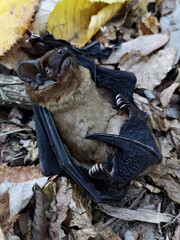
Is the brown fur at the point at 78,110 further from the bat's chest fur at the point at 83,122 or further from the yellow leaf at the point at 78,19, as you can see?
the yellow leaf at the point at 78,19

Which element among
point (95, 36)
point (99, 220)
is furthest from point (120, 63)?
point (99, 220)

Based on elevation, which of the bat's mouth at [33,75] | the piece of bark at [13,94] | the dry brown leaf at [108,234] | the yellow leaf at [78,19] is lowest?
the dry brown leaf at [108,234]

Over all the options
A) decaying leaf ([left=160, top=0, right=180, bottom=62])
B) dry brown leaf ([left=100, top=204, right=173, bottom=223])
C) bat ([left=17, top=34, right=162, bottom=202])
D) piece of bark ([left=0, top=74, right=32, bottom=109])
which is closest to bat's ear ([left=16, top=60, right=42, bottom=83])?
bat ([left=17, top=34, right=162, bottom=202])

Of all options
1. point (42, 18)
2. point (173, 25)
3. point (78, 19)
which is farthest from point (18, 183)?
point (173, 25)

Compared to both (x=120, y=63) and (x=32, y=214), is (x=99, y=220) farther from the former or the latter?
(x=120, y=63)

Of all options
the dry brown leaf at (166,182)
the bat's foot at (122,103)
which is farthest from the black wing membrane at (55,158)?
the bat's foot at (122,103)

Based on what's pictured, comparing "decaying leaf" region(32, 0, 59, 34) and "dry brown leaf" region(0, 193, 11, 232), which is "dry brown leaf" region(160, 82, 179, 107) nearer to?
"decaying leaf" region(32, 0, 59, 34)
